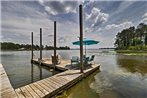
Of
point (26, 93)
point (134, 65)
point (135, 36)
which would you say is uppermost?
point (135, 36)

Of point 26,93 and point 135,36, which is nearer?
point 26,93

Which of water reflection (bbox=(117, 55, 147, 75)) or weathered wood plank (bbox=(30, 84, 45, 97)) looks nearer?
weathered wood plank (bbox=(30, 84, 45, 97))

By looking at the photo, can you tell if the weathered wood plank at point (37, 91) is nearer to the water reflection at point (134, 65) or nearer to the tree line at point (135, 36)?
the water reflection at point (134, 65)

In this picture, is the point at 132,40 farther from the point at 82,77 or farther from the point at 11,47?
the point at 11,47

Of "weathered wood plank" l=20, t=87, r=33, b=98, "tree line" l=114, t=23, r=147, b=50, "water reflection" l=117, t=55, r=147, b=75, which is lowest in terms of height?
"water reflection" l=117, t=55, r=147, b=75

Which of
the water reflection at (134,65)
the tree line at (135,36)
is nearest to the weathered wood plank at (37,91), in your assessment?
the water reflection at (134,65)

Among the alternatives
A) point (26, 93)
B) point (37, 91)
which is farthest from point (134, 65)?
point (26, 93)

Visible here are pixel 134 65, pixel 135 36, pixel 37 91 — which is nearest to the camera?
pixel 37 91

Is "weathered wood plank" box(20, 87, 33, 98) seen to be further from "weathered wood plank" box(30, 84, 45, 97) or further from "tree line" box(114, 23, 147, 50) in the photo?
"tree line" box(114, 23, 147, 50)

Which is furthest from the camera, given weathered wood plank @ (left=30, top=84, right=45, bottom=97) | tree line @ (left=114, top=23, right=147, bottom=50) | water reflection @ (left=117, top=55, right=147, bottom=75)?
tree line @ (left=114, top=23, right=147, bottom=50)

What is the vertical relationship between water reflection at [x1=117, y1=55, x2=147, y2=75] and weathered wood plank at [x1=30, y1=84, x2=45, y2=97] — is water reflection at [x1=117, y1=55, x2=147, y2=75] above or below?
below

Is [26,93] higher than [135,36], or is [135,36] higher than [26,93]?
[135,36]

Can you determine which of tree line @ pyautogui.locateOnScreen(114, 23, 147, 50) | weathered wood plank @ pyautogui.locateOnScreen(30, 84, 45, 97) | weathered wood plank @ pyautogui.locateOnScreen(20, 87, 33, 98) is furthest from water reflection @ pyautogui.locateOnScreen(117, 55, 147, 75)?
tree line @ pyautogui.locateOnScreen(114, 23, 147, 50)

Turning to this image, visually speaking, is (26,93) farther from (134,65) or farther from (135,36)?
(135,36)
